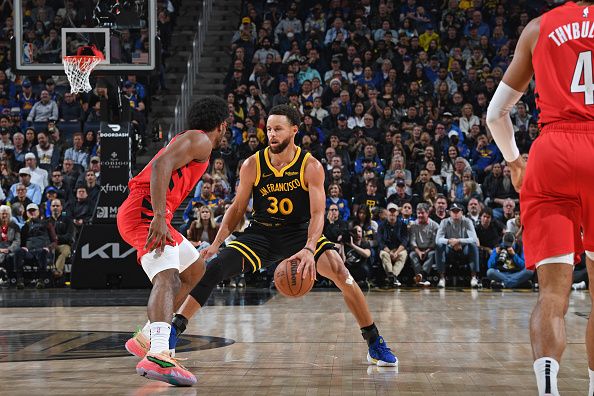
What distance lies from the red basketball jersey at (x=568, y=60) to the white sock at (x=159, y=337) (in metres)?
2.59

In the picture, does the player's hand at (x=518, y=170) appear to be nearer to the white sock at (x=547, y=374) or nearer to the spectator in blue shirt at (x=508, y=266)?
the white sock at (x=547, y=374)

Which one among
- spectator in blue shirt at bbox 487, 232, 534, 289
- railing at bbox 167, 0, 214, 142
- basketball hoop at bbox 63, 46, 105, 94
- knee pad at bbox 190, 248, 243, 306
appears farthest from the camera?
railing at bbox 167, 0, 214, 142

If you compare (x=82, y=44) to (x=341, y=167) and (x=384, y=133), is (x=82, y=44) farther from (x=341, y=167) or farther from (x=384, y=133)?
(x=384, y=133)

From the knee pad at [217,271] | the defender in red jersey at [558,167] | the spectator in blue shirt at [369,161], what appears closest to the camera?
the defender in red jersey at [558,167]

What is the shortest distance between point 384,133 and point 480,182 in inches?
75.2

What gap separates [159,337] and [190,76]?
46.3 ft

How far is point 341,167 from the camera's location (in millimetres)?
14914

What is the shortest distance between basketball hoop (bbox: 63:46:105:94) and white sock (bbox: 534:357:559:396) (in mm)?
8894

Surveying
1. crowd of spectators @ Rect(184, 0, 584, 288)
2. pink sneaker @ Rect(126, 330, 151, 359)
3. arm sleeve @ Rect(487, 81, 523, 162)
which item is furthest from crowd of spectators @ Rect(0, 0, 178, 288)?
arm sleeve @ Rect(487, 81, 523, 162)

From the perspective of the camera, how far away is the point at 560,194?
3.52 meters

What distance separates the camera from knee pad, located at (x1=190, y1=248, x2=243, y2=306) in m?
5.77

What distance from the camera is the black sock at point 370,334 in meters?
5.95

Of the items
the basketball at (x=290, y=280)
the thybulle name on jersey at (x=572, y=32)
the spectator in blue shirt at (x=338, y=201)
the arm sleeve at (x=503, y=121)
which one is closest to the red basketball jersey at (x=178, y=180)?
the basketball at (x=290, y=280)

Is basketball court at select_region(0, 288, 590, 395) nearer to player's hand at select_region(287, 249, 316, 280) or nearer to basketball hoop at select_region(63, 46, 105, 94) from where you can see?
player's hand at select_region(287, 249, 316, 280)
